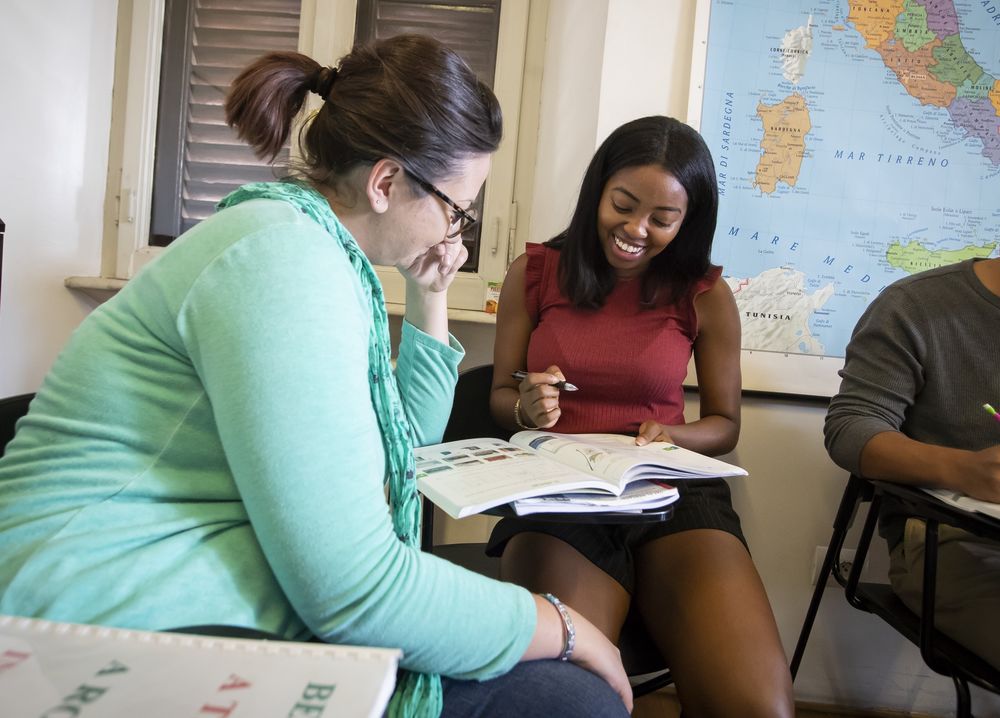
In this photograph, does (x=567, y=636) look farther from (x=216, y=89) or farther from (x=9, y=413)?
(x=216, y=89)

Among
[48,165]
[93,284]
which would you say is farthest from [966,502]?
[48,165]

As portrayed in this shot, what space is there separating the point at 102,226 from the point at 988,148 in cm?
261

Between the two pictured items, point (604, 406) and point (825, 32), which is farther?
point (825, 32)

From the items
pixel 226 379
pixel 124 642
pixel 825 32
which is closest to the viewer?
pixel 124 642

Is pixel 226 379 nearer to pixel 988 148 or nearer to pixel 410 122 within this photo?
pixel 410 122

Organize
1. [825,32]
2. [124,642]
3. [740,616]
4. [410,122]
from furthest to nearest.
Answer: [825,32] < [740,616] < [410,122] < [124,642]

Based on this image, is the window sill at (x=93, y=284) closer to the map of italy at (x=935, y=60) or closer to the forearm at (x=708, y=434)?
Result: the forearm at (x=708, y=434)

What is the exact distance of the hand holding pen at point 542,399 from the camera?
126 centimetres

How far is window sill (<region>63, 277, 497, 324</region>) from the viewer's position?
72.5 inches

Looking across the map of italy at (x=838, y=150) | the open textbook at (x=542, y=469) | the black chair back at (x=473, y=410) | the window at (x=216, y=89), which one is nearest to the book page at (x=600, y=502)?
the open textbook at (x=542, y=469)

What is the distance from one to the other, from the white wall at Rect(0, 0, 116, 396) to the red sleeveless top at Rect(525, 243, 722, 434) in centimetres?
143

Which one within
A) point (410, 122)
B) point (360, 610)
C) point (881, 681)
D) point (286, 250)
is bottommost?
point (881, 681)

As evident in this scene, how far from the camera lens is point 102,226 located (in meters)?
2.15

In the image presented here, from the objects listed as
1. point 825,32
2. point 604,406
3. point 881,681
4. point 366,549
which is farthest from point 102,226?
point 881,681
